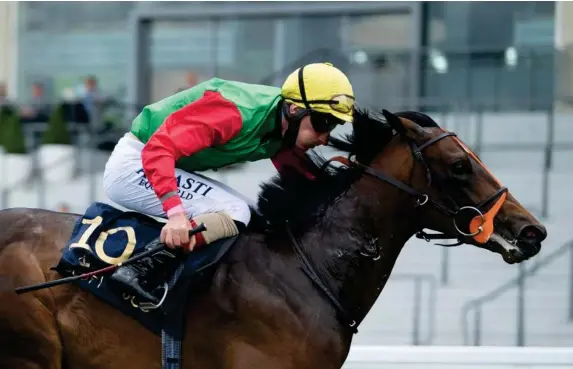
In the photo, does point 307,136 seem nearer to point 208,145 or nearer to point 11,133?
point 208,145

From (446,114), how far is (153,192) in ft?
27.1

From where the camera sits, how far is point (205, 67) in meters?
15.5

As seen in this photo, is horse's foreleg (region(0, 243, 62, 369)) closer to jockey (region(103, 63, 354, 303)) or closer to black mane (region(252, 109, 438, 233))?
jockey (region(103, 63, 354, 303))

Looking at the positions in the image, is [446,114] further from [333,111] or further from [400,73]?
[333,111]

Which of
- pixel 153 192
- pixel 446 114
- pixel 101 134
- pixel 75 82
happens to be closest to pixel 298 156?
pixel 153 192

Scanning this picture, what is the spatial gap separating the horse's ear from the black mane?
8cm

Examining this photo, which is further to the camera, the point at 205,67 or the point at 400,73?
the point at 205,67

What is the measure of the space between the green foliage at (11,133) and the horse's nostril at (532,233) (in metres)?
10.4

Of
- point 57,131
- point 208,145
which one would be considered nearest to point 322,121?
point 208,145

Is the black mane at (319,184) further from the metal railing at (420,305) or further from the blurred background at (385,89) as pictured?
the blurred background at (385,89)

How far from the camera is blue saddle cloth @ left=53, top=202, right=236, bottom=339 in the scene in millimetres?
4160

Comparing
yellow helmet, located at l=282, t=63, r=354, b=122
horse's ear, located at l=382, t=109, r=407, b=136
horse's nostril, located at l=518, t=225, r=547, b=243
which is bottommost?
horse's nostril, located at l=518, t=225, r=547, b=243

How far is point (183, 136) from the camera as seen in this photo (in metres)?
4.05

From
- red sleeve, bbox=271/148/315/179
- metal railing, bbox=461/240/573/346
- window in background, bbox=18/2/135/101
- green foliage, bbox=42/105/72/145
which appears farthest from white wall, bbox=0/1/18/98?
red sleeve, bbox=271/148/315/179
